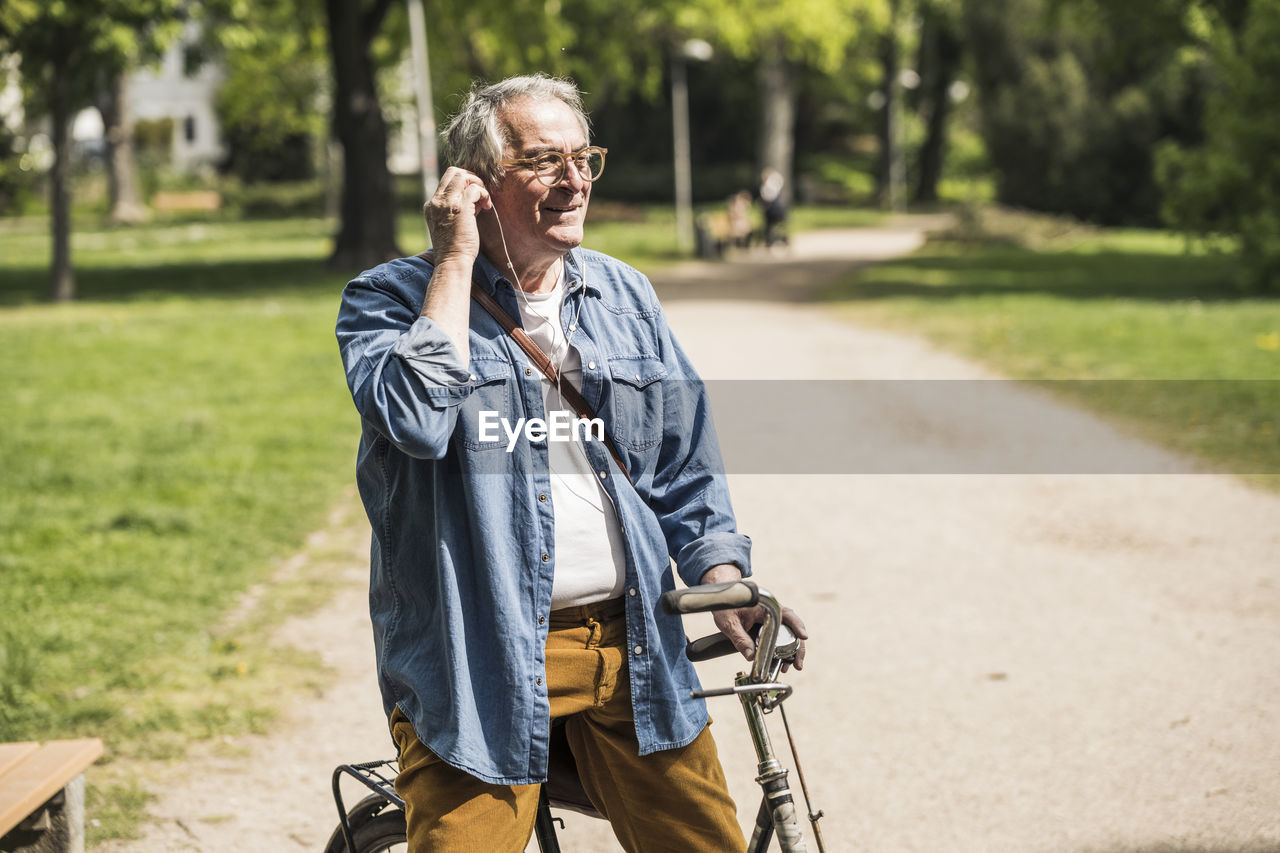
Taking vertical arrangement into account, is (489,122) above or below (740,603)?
above

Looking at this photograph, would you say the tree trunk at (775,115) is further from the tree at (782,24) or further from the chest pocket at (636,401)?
the chest pocket at (636,401)

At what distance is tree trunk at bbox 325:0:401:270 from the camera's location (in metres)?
23.8

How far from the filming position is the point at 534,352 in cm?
241

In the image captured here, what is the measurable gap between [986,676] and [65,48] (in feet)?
59.3

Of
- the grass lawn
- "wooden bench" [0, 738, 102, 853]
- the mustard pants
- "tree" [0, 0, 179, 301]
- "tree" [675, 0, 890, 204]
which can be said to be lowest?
the grass lawn

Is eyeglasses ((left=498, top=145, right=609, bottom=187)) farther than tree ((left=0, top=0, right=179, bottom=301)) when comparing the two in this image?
No

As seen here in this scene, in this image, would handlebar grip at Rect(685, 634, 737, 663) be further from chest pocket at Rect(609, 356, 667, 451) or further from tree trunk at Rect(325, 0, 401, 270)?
tree trunk at Rect(325, 0, 401, 270)

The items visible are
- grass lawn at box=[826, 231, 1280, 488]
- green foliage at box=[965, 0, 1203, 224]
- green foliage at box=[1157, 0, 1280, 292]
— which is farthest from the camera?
green foliage at box=[965, 0, 1203, 224]

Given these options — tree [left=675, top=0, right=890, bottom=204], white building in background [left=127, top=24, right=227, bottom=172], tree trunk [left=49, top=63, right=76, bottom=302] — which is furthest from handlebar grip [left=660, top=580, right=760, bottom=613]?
white building in background [left=127, top=24, right=227, bottom=172]

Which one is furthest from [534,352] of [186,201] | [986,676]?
[186,201]

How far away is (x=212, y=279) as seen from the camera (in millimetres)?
23844

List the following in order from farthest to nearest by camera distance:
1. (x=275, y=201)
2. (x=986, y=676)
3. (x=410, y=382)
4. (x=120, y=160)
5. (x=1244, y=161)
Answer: (x=275, y=201) → (x=120, y=160) → (x=1244, y=161) → (x=986, y=676) → (x=410, y=382)

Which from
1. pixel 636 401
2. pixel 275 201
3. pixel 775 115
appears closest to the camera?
pixel 636 401

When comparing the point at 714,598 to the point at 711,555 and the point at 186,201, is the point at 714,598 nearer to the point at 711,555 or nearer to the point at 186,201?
the point at 711,555
